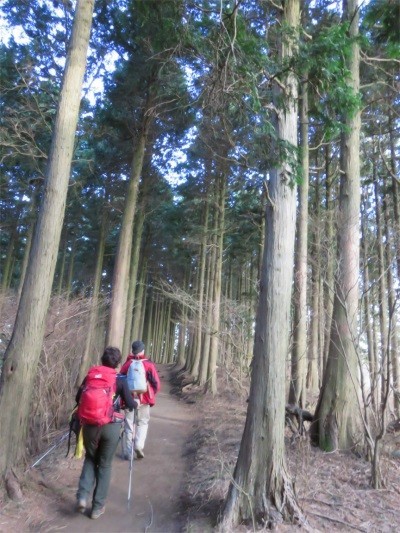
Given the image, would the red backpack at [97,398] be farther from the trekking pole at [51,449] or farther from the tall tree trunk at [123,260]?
the tall tree trunk at [123,260]

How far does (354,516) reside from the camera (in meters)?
4.19

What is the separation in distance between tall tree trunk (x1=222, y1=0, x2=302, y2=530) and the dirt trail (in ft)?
2.94

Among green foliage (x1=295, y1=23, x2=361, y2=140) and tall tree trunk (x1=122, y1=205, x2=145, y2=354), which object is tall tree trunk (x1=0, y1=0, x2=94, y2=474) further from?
tall tree trunk (x1=122, y1=205, x2=145, y2=354)

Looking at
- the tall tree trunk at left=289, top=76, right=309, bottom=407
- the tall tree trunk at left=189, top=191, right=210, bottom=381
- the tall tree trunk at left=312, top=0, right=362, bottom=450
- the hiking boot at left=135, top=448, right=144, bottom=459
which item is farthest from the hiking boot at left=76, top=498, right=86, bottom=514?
the tall tree trunk at left=189, top=191, right=210, bottom=381

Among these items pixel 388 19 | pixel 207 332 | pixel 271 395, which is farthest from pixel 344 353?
pixel 207 332

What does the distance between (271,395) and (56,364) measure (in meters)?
4.53

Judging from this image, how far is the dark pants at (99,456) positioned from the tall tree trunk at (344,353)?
3498 millimetres

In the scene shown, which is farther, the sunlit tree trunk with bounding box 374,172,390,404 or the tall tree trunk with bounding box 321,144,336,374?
the tall tree trunk with bounding box 321,144,336,374

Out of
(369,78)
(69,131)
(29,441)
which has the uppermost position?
(369,78)

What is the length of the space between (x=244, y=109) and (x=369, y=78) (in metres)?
6.18

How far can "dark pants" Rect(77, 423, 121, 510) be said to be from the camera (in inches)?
171

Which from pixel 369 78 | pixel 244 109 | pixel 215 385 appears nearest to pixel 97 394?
pixel 244 109

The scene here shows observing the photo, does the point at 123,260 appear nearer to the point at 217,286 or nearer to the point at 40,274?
the point at 217,286

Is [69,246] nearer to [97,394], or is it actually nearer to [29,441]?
[29,441]
